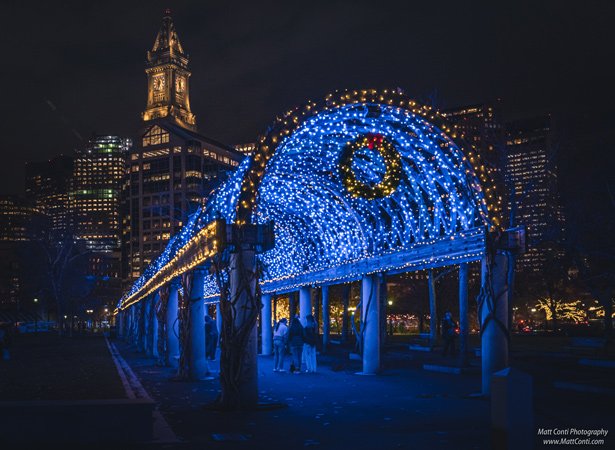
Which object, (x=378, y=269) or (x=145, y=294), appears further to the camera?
(x=145, y=294)

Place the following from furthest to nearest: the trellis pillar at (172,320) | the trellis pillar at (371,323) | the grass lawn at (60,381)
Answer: the trellis pillar at (172,320) → the trellis pillar at (371,323) → the grass lawn at (60,381)

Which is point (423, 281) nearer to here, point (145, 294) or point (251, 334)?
point (145, 294)

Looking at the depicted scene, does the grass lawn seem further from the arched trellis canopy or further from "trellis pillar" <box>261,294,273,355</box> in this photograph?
"trellis pillar" <box>261,294,273,355</box>

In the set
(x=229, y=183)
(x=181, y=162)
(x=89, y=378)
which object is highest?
(x=181, y=162)

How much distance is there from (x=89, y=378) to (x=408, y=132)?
1087 centimetres

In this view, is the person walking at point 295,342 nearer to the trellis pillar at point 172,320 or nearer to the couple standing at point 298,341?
the couple standing at point 298,341

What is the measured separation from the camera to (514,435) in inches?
250

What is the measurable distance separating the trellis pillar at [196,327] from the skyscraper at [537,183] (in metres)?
15.7

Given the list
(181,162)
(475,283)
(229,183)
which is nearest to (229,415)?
(229,183)

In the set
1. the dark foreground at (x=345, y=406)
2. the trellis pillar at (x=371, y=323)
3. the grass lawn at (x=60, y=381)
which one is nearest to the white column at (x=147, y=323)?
the grass lawn at (x=60, y=381)

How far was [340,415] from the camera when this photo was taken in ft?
40.9

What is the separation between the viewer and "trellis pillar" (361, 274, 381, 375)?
20438 mm

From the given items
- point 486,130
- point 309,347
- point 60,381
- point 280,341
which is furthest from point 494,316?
point 486,130

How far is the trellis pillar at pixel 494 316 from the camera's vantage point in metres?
14.6
